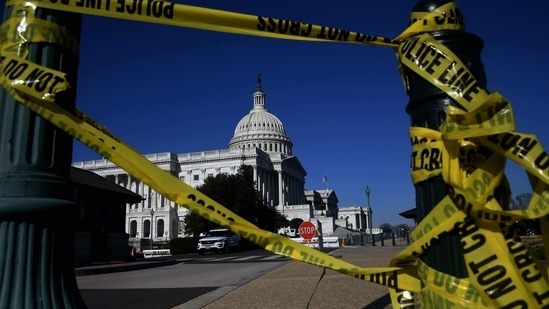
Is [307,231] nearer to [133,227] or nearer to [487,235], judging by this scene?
[487,235]

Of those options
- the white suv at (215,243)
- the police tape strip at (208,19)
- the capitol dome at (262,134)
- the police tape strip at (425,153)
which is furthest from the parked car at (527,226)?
the capitol dome at (262,134)

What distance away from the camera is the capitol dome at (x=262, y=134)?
121 meters

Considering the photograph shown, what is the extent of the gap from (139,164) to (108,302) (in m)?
7.89

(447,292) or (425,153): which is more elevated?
(425,153)

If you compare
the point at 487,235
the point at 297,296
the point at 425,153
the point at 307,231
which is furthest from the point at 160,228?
the point at 487,235

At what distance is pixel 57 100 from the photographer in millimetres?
2443

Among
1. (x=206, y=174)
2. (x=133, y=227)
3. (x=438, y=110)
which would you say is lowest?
(x=438, y=110)

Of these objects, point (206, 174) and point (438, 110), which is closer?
point (438, 110)

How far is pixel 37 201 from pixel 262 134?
11916 centimetres

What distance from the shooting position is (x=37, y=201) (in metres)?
2.24

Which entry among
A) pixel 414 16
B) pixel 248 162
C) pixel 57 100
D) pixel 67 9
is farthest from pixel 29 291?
pixel 248 162

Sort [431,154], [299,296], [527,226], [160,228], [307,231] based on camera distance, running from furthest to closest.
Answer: [160,228], [527,226], [307,231], [299,296], [431,154]

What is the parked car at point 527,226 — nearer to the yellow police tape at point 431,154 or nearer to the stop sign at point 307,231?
the yellow police tape at point 431,154

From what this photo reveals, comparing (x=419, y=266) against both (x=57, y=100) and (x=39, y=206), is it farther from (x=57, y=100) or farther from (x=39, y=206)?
(x=57, y=100)
